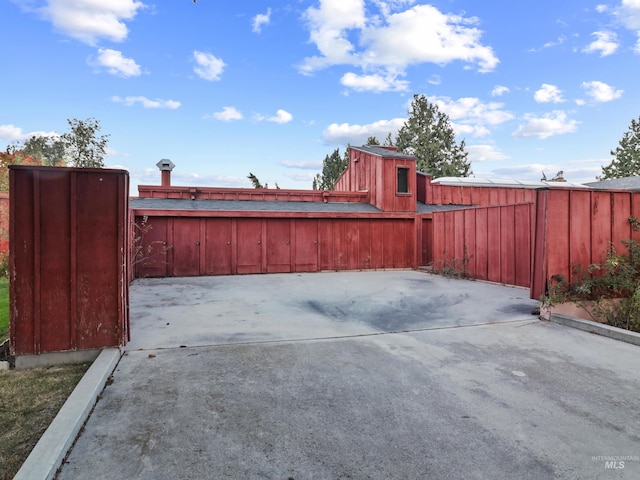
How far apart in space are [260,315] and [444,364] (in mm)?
3028

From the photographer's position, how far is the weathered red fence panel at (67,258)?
3039 mm

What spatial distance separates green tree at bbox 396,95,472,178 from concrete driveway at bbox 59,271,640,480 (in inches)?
1379

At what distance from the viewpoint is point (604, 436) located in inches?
78.3

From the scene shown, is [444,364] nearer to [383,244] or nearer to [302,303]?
[302,303]

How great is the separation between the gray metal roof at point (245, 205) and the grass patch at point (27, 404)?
28.9 ft

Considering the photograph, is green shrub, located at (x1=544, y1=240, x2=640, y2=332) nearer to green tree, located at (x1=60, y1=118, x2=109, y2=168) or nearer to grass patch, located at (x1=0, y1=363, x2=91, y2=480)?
grass patch, located at (x1=0, y1=363, x2=91, y2=480)

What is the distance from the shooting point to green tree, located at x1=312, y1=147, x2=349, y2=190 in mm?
35938

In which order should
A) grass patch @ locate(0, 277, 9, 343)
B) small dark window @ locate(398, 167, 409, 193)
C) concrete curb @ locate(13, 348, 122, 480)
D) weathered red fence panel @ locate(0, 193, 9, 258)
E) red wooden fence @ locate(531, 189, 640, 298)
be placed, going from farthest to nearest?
1. small dark window @ locate(398, 167, 409, 193)
2. weathered red fence panel @ locate(0, 193, 9, 258)
3. red wooden fence @ locate(531, 189, 640, 298)
4. grass patch @ locate(0, 277, 9, 343)
5. concrete curb @ locate(13, 348, 122, 480)

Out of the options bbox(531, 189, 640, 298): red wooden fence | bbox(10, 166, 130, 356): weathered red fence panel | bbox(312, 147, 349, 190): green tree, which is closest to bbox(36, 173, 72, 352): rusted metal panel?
bbox(10, 166, 130, 356): weathered red fence panel

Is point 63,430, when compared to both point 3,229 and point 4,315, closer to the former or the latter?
point 4,315

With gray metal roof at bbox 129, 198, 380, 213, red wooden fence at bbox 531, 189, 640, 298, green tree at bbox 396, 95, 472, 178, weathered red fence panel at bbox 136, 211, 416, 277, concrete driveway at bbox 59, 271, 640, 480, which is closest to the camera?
concrete driveway at bbox 59, 271, 640, 480

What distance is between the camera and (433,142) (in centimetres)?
3725

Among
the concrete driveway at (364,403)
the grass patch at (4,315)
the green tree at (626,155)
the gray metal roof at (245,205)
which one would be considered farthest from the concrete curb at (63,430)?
the green tree at (626,155)

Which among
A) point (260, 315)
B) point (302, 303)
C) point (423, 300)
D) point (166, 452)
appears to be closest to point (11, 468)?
point (166, 452)
